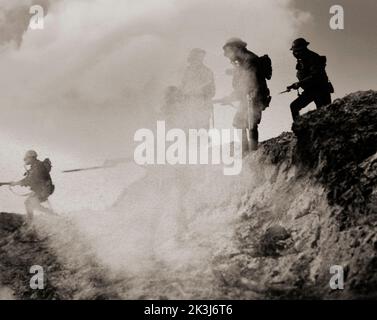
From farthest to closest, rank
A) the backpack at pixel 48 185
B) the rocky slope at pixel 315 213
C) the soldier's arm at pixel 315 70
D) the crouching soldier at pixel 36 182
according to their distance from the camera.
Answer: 1. the backpack at pixel 48 185
2. the crouching soldier at pixel 36 182
3. the soldier's arm at pixel 315 70
4. the rocky slope at pixel 315 213

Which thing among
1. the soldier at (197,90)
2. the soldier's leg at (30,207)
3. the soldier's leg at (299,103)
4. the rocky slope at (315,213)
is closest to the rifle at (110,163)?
the soldier's leg at (30,207)

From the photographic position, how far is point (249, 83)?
1240 centimetres

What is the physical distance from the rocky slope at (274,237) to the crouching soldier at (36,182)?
165 centimetres

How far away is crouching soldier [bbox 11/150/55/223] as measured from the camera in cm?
1430

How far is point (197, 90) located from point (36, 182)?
5.95m

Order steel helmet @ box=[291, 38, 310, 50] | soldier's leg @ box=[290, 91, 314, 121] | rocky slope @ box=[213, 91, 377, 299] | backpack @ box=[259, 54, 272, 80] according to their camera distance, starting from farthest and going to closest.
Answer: backpack @ box=[259, 54, 272, 80], soldier's leg @ box=[290, 91, 314, 121], steel helmet @ box=[291, 38, 310, 50], rocky slope @ box=[213, 91, 377, 299]

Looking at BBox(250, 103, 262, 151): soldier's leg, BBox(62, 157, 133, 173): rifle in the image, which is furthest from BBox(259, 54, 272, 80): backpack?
BBox(62, 157, 133, 173): rifle

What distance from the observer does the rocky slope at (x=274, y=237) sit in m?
8.21

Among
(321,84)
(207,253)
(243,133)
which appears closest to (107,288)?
(207,253)

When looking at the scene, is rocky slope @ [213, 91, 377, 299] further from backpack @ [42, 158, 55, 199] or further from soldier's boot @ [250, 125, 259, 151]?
backpack @ [42, 158, 55, 199]

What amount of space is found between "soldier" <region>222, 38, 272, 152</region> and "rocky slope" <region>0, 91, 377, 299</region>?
2.56 feet

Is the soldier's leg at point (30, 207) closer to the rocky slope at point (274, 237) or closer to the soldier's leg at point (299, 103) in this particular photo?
the rocky slope at point (274, 237)

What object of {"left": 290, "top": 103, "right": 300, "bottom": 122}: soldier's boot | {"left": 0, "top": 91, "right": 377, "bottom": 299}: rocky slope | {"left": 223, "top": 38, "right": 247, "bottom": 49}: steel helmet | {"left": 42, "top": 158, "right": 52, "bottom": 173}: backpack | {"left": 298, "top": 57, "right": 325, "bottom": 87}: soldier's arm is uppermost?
{"left": 223, "top": 38, "right": 247, "bottom": 49}: steel helmet

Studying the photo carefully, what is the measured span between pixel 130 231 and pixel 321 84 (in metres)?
6.21
